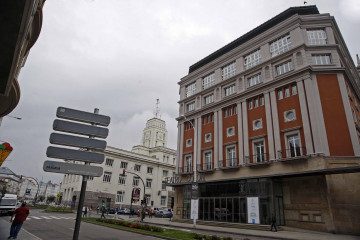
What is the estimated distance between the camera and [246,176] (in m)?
26.9

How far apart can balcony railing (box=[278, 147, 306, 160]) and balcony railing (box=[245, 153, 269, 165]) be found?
1.68m

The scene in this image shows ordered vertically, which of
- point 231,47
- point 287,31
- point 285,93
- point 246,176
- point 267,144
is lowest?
point 246,176

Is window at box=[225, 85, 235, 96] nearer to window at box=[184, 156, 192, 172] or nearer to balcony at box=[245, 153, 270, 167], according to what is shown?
balcony at box=[245, 153, 270, 167]

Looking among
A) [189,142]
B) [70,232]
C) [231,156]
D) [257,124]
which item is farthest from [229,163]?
[70,232]

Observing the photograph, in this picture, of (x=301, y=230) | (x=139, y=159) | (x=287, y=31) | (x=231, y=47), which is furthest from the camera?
(x=139, y=159)

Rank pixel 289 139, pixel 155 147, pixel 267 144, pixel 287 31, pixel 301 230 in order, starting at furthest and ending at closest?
pixel 155 147, pixel 287 31, pixel 267 144, pixel 289 139, pixel 301 230

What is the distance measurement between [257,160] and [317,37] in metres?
15.6

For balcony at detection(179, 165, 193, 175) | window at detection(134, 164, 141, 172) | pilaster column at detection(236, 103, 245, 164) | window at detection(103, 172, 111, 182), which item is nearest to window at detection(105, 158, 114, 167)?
window at detection(103, 172, 111, 182)

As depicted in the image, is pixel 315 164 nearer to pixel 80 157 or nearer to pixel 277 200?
pixel 277 200

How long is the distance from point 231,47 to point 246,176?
19.5m

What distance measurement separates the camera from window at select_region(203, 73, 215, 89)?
1470 inches

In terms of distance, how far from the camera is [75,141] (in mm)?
6094

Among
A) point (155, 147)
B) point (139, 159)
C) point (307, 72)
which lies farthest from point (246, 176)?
point (155, 147)

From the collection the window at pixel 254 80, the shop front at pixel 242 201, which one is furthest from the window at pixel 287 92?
the shop front at pixel 242 201
